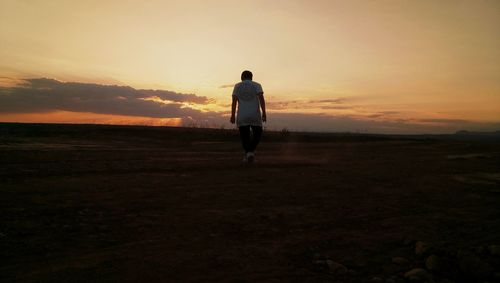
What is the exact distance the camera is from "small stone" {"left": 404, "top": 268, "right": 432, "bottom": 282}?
2.40 meters

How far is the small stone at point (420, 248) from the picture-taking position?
2.79m

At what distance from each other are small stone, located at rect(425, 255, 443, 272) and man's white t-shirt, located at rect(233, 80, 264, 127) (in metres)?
6.93

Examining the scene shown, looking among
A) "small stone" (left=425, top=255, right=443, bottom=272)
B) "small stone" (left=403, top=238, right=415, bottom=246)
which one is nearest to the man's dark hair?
"small stone" (left=403, top=238, right=415, bottom=246)

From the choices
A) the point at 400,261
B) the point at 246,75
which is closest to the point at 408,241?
the point at 400,261

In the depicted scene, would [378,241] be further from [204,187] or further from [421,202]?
[204,187]

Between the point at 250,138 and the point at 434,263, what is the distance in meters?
6.90

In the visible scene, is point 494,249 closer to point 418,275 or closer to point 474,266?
point 474,266

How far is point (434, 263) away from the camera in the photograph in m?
2.56

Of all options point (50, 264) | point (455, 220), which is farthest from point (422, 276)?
point (50, 264)

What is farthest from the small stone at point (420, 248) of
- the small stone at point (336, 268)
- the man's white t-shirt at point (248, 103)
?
the man's white t-shirt at point (248, 103)

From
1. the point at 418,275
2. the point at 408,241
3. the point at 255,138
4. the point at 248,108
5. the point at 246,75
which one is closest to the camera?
the point at 418,275

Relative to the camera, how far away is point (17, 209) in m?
3.92

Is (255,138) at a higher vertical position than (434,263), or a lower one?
higher

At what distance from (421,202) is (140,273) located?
11.4ft
